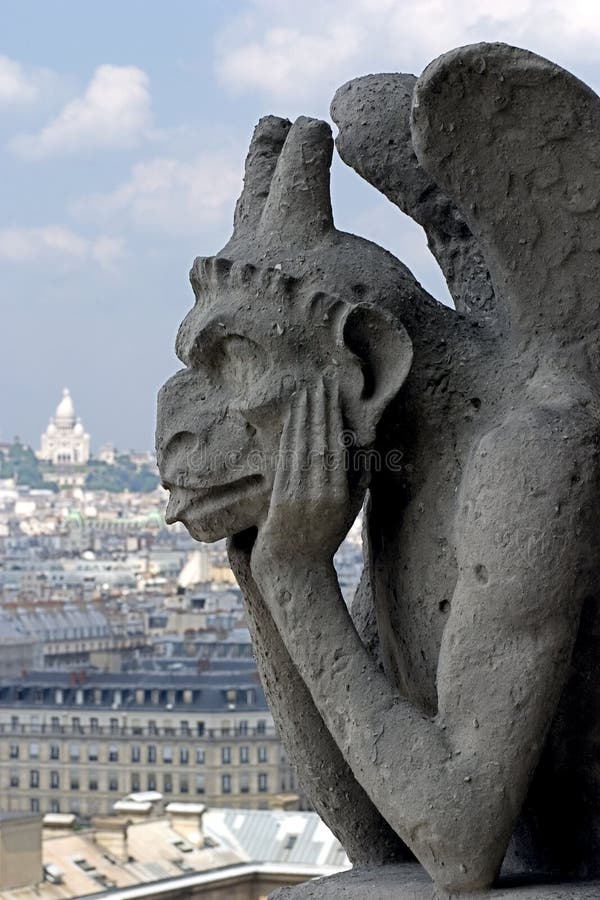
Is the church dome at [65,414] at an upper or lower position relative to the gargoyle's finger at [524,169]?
upper

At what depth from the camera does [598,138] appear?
5.59 feet

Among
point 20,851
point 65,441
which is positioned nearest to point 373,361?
point 20,851

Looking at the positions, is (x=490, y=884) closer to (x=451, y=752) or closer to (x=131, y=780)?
(x=451, y=752)

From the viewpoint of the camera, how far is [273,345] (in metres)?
1.72

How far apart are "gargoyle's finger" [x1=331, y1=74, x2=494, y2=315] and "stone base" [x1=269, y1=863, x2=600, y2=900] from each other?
61 centimetres

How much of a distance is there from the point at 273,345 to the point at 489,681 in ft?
1.27

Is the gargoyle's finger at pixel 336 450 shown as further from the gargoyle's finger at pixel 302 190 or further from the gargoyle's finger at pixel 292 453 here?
the gargoyle's finger at pixel 302 190

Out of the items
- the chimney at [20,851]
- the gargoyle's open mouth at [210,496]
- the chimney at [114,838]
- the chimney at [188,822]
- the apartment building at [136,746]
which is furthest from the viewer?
the apartment building at [136,746]

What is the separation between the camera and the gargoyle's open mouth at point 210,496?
175 cm

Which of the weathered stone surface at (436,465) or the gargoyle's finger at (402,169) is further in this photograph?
the gargoyle's finger at (402,169)

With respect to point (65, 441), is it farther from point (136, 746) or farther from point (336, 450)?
point (336, 450)

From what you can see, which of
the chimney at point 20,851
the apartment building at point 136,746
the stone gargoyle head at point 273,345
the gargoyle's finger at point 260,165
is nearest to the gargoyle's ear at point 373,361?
the stone gargoyle head at point 273,345

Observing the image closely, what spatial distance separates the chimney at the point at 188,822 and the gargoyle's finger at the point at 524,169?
14.9 m

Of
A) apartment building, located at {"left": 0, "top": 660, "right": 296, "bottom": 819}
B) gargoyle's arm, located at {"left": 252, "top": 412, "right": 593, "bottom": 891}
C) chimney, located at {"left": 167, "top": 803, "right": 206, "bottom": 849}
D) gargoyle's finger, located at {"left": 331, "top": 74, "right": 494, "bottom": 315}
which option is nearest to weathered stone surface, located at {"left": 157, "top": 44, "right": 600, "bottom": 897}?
gargoyle's arm, located at {"left": 252, "top": 412, "right": 593, "bottom": 891}
